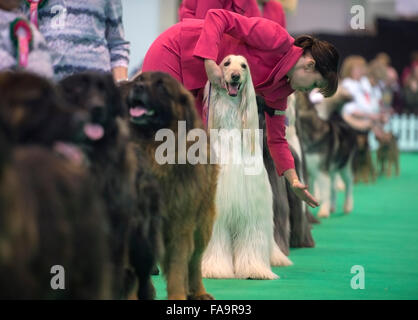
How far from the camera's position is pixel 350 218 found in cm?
855

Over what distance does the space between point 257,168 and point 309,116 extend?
160 inches

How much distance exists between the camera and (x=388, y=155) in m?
14.0

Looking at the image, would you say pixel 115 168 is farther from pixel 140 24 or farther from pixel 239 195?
pixel 140 24

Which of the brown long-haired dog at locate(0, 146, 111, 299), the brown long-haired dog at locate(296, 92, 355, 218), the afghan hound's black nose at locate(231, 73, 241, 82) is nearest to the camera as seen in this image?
the brown long-haired dog at locate(0, 146, 111, 299)

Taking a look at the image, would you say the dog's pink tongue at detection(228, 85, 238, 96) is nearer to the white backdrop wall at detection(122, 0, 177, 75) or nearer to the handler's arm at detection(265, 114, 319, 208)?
the handler's arm at detection(265, 114, 319, 208)

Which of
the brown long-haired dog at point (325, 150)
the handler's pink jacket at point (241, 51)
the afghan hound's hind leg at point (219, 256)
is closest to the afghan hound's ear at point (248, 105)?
the handler's pink jacket at point (241, 51)

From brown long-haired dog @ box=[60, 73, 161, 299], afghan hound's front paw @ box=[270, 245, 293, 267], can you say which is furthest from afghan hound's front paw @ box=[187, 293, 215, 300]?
afghan hound's front paw @ box=[270, 245, 293, 267]

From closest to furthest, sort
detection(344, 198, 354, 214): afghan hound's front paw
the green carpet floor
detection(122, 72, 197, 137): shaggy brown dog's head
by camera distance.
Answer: detection(122, 72, 197, 137): shaggy brown dog's head, the green carpet floor, detection(344, 198, 354, 214): afghan hound's front paw

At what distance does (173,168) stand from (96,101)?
0.77 m

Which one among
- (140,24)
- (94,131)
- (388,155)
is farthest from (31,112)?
(388,155)

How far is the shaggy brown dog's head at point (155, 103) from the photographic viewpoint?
3.34 meters

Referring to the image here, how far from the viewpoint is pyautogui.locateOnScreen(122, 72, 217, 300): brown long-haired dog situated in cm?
336

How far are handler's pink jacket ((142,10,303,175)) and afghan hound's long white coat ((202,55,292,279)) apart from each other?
178mm
